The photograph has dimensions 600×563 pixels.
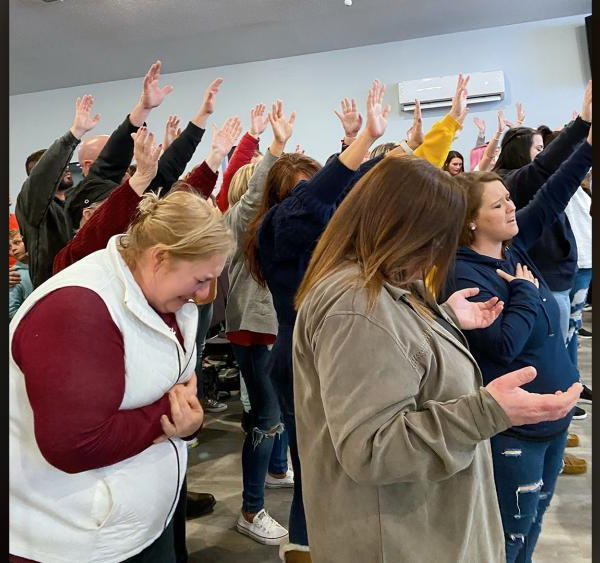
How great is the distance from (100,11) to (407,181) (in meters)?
5.02

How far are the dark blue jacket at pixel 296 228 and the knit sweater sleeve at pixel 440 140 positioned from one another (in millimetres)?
344

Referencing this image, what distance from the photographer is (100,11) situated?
522cm

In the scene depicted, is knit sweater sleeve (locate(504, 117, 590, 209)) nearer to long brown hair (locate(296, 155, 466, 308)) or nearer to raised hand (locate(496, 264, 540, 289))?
raised hand (locate(496, 264, 540, 289))

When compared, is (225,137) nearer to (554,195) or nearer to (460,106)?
(460,106)

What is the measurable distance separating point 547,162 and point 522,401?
1562 millimetres

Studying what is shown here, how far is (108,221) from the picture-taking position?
4.87ft

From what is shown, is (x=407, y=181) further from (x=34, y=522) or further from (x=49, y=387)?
(x=34, y=522)

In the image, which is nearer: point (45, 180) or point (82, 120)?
point (45, 180)

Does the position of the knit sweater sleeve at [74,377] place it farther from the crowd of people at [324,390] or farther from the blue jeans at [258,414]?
the blue jeans at [258,414]

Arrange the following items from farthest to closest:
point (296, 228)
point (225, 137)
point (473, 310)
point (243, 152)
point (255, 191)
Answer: point (243, 152), point (225, 137), point (255, 191), point (296, 228), point (473, 310)

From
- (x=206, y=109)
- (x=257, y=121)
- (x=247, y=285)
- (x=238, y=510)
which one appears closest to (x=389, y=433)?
(x=247, y=285)

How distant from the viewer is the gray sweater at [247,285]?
213cm

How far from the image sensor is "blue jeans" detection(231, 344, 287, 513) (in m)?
2.25

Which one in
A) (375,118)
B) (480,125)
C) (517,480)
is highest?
(480,125)
